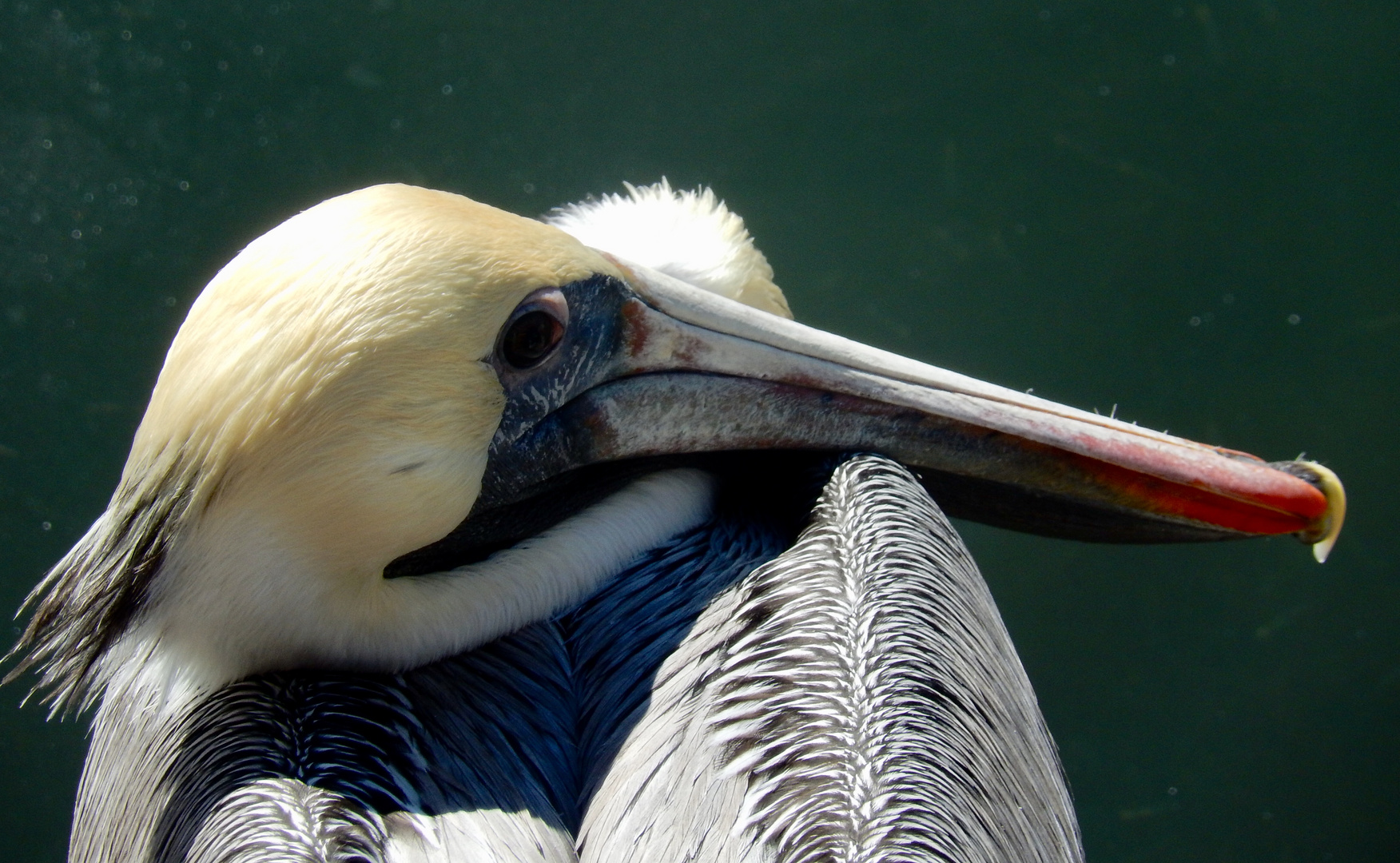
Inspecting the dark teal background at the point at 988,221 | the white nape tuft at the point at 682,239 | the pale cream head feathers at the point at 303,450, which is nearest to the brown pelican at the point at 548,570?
the pale cream head feathers at the point at 303,450

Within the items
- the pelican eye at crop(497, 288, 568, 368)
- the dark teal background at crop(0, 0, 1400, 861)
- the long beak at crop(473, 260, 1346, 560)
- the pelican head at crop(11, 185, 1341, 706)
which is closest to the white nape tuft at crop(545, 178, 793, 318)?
the pelican head at crop(11, 185, 1341, 706)

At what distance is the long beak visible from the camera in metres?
1.14

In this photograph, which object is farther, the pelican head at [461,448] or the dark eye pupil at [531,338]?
the dark eye pupil at [531,338]

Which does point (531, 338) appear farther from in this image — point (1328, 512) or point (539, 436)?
point (1328, 512)

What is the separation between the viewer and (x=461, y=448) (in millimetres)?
968

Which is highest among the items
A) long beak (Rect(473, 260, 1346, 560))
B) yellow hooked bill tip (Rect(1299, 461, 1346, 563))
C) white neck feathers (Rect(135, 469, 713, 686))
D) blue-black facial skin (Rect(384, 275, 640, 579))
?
yellow hooked bill tip (Rect(1299, 461, 1346, 563))

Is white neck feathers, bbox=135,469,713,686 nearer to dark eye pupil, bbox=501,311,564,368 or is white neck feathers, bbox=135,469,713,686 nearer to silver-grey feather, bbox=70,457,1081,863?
silver-grey feather, bbox=70,457,1081,863

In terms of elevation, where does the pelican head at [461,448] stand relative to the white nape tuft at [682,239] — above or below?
below

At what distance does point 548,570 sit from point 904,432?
1.39ft

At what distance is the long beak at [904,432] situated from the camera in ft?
3.74

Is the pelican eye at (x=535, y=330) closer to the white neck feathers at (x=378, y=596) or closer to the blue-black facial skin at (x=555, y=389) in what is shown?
the blue-black facial skin at (x=555, y=389)

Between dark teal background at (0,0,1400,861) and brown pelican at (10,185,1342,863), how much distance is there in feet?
3.37

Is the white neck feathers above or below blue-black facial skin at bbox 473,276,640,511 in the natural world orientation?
below

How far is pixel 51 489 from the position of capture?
84.3 inches
